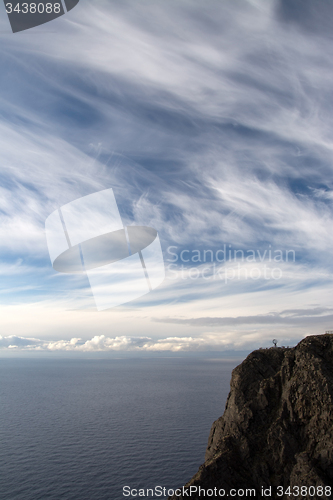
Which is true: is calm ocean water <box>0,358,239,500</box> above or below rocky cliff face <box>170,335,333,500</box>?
below

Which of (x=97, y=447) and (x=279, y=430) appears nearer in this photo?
(x=279, y=430)

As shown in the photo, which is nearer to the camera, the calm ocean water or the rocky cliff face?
the rocky cliff face

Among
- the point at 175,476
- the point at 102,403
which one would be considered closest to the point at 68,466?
the point at 175,476

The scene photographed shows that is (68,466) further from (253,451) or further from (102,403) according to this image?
(102,403)

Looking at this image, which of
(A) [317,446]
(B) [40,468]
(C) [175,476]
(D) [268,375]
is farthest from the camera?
(B) [40,468]

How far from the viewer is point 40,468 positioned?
68625mm

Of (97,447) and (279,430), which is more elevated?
(279,430)

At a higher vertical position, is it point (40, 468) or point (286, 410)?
point (286, 410)

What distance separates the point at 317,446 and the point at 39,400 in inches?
6495

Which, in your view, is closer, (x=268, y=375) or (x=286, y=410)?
(x=286, y=410)

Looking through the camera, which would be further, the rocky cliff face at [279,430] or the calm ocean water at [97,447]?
the calm ocean water at [97,447]

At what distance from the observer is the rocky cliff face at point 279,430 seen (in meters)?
33.0

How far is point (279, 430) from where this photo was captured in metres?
36.1

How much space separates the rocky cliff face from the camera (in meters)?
33.0
